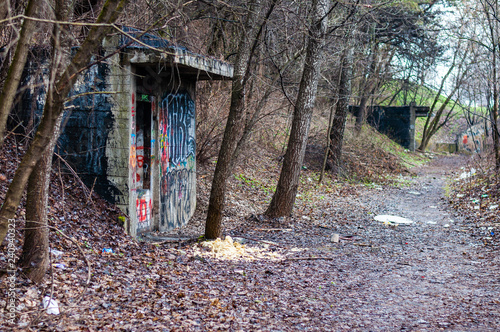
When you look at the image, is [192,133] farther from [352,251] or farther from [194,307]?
[194,307]

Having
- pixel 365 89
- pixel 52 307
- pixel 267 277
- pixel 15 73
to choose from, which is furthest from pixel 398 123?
pixel 15 73

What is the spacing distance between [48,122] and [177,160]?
22.8ft

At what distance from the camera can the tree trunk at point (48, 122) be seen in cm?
324

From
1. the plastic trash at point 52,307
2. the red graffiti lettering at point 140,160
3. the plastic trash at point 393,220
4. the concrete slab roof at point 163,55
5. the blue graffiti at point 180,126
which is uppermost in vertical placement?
the concrete slab roof at point 163,55

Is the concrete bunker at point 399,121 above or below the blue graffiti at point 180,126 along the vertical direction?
above

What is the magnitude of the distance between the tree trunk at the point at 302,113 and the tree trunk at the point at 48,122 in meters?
7.42

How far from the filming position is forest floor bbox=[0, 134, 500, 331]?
4637 mm

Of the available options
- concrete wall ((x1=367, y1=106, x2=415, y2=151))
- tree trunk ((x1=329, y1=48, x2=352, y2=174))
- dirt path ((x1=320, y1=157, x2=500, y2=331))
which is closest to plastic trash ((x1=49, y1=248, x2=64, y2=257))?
dirt path ((x1=320, y1=157, x2=500, y2=331))

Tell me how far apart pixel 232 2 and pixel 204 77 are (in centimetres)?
183

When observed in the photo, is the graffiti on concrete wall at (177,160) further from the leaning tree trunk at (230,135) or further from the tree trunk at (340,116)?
the tree trunk at (340,116)

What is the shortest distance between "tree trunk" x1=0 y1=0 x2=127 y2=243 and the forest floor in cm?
53

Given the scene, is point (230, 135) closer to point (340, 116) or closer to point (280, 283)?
point (280, 283)

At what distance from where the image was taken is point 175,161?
33.2 ft

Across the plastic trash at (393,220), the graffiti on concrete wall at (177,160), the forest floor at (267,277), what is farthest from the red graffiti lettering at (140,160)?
the plastic trash at (393,220)
